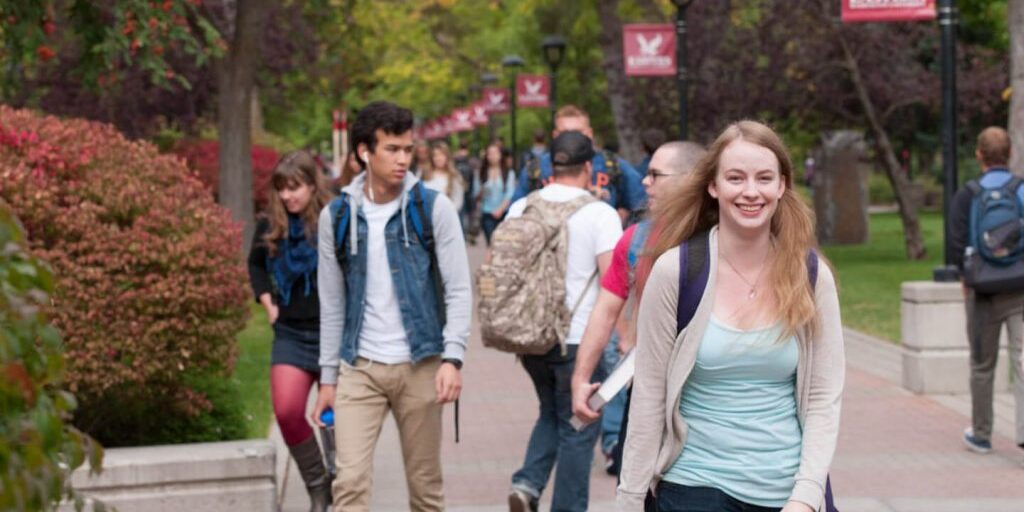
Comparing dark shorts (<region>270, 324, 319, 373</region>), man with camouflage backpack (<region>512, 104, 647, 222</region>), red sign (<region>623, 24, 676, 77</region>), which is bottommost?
dark shorts (<region>270, 324, 319, 373</region>)

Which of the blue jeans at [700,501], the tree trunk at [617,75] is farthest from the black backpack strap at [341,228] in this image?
the tree trunk at [617,75]

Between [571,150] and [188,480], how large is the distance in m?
2.10

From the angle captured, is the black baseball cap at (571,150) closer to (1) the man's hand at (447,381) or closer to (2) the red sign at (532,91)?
(1) the man's hand at (447,381)

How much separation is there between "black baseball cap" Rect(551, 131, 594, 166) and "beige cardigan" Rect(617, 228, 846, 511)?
319cm

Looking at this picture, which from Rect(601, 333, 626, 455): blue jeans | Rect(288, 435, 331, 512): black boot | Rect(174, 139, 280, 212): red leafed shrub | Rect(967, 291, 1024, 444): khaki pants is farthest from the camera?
Rect(174, 139, 280, 212): red leafed shrub

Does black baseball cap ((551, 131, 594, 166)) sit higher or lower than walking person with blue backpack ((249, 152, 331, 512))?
higher

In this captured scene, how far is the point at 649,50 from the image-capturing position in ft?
70.5

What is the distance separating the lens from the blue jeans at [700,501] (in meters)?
4.38

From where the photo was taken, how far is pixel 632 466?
4.46 metres

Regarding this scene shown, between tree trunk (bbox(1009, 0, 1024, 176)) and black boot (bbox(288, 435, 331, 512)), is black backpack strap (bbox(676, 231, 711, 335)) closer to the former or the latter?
black boot (bbox(288, 435, 331, 512))

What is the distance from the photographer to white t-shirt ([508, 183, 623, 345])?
759 cm

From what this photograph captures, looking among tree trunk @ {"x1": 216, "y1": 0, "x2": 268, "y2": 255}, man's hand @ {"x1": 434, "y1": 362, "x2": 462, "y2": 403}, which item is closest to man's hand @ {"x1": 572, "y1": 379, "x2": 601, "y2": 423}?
man's hand @ {"x1": 434, "y1": 362, "x2": 462, "y2": 403}

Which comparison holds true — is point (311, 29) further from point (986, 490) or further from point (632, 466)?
point (632, 466)

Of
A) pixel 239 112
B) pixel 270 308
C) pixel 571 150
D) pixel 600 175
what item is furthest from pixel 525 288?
pixel 239 112
